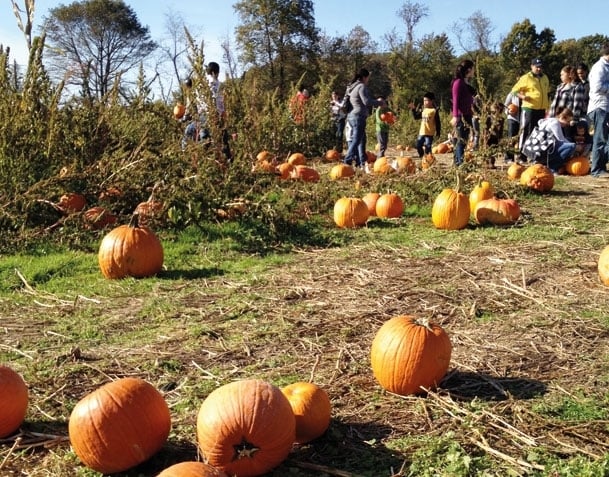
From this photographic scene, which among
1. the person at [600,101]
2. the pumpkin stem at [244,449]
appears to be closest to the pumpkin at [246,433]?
the pumpkin stem at [244,449]

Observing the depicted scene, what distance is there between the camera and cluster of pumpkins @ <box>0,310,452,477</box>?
2.39 m

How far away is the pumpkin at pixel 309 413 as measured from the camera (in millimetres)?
2643

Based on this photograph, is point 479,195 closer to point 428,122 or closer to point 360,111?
point 360,111

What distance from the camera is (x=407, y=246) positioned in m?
6.24

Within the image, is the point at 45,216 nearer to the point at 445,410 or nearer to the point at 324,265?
the point at 324,265

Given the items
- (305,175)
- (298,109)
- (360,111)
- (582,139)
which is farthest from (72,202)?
(298,109)

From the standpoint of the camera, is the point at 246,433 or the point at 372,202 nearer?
the point at 246,433

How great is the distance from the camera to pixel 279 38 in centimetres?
4350

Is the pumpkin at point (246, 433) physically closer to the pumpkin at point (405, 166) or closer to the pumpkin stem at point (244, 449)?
the pumpkin stem at point (244, 449)

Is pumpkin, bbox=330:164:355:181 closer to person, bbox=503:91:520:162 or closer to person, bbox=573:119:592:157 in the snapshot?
person, bbox=503:91:520:162

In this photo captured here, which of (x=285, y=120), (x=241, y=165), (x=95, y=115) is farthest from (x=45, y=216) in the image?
(x=285, y=120)

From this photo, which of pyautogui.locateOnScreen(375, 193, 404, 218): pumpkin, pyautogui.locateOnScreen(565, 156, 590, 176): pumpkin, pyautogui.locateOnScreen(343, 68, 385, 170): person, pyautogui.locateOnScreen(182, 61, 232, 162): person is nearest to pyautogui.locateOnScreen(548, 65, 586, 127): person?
pyautogui.locateOnScreen(565, 156, 590, 176): pumpkin

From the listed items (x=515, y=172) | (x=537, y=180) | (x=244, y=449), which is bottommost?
(x=244, y=449)

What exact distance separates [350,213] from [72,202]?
3.13 metres
